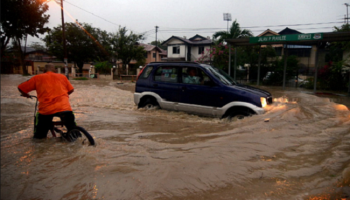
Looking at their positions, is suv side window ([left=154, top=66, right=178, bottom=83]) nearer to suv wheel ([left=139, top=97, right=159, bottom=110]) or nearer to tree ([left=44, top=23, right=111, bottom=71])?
suv wheel ([left=139, top=97, right=159, bottom=110])

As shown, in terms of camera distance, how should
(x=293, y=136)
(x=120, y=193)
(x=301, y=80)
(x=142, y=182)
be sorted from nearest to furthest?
(x=120, y=193)
(x=142, y=182)
(x=293, y=136)
(x=301, y=80)

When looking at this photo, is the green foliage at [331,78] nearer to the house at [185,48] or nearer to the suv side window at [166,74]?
the suv side window at [166,74]

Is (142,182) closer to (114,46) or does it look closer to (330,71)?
(330,71)

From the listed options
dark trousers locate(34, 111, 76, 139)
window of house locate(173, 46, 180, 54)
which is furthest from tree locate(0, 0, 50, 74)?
window of house locate(173, 46, 180, 54)

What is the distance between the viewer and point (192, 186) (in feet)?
9.69

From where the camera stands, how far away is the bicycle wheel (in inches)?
163

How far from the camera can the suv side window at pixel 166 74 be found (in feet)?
23.4

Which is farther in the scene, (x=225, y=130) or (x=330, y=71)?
(x=330, y=71)

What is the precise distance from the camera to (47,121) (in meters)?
4.24

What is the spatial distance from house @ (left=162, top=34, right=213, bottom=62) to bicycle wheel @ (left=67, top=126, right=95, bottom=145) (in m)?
38.1

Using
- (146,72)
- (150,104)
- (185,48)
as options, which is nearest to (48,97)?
(150,104)

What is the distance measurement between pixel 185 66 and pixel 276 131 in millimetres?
3112

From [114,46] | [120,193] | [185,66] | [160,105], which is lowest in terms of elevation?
[120,193]

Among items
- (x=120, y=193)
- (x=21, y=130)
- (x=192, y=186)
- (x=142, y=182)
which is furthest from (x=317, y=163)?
(x=21, y=130)
